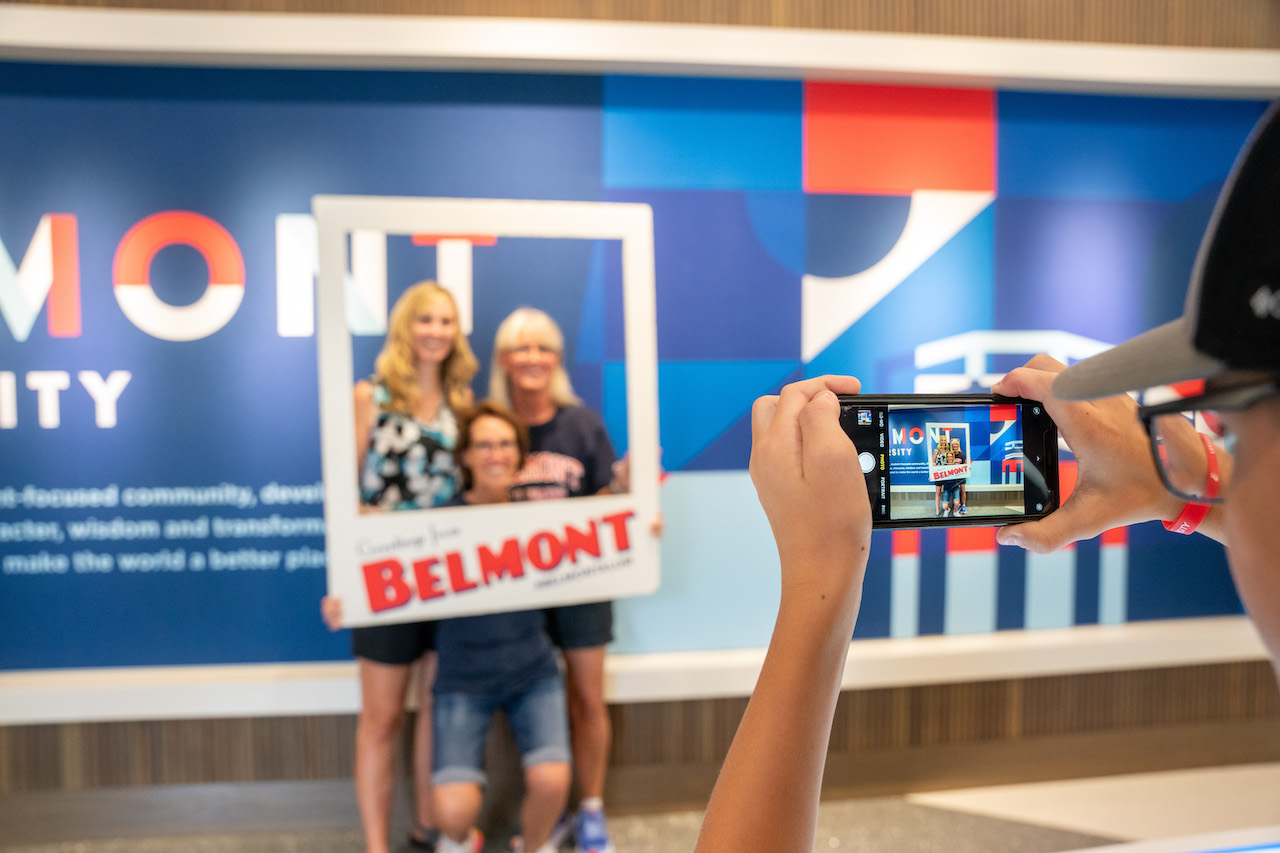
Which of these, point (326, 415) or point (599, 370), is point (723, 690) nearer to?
point (599, 370)

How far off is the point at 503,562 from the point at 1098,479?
1578 millimetres

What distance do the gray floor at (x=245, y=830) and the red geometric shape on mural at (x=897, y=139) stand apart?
2221mm

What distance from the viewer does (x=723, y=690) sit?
250 centimetres

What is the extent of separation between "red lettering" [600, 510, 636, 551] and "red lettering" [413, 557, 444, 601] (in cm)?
50

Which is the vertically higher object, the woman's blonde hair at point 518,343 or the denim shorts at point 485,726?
the woman's blonde hair at point 518,343

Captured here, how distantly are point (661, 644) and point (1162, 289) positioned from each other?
7.69 feet

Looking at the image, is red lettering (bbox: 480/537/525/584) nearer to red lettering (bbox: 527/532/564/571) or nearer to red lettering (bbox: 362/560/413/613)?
red lettering (bbox: 527/532/564/571)

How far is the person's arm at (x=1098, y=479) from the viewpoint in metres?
0.75

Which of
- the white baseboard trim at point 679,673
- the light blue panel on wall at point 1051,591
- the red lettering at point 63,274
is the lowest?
the white baseboard trim at point 679,673

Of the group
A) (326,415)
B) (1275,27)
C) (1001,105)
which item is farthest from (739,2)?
(1275,27)

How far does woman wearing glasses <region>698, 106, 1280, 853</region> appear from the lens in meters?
0.35

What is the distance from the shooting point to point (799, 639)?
0.48 metres

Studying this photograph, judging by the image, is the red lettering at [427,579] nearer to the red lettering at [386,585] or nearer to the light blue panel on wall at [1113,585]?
the red lettering at [386,585]

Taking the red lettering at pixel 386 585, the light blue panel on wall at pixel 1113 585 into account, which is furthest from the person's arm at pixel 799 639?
the light blue panel on wall at pixel 1113 585
